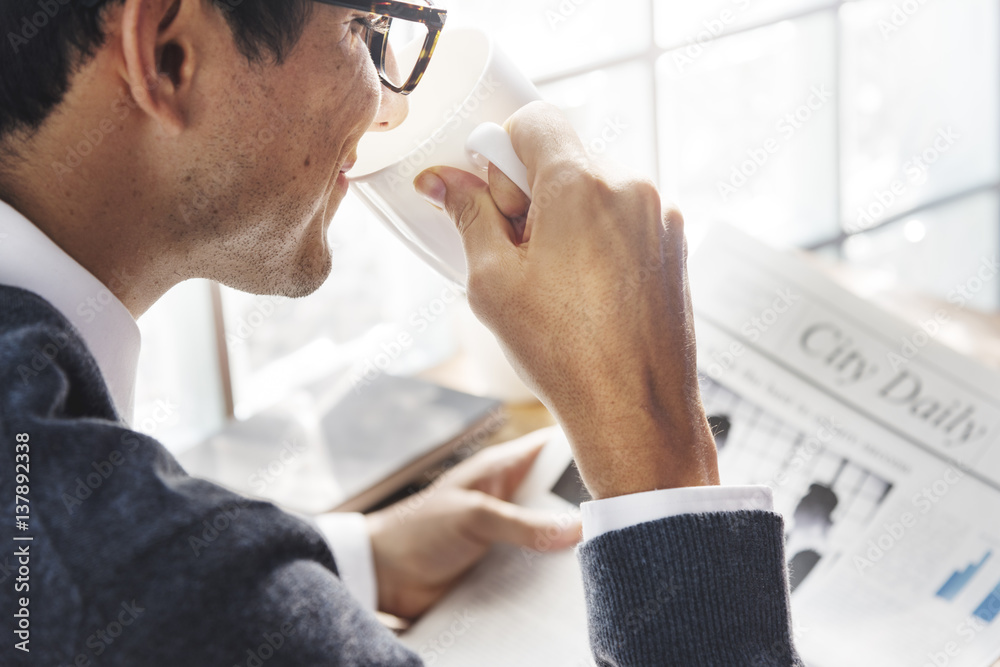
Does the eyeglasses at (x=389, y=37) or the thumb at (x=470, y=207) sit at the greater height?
the eyeglasses at (x=389, y=37)

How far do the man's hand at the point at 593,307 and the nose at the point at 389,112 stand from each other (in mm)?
75

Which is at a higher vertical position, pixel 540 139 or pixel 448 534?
pixel 540 139

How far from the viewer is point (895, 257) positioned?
234cm

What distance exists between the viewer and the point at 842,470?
70 cm

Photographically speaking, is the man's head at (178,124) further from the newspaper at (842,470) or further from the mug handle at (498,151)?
the newspaper at (842,470)

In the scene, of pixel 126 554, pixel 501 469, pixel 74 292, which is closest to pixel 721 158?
pixel 501 469

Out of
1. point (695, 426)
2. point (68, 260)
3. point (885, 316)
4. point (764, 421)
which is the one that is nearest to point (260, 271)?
point (68, 260)

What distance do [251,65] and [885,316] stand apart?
0.58 meters

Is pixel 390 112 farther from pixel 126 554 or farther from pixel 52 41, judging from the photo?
pixel 126 554

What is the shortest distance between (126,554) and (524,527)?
42cm

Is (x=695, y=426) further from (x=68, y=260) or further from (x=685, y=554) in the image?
(x=68, y=260)

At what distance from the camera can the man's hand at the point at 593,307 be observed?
51cm

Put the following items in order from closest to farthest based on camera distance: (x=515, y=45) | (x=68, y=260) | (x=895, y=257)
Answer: (x=68, y=260), (x=515, y=45), (x=895, y=257)

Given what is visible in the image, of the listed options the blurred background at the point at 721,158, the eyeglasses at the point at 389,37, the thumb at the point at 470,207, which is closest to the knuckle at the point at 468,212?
the thumb at the point at 470,207
